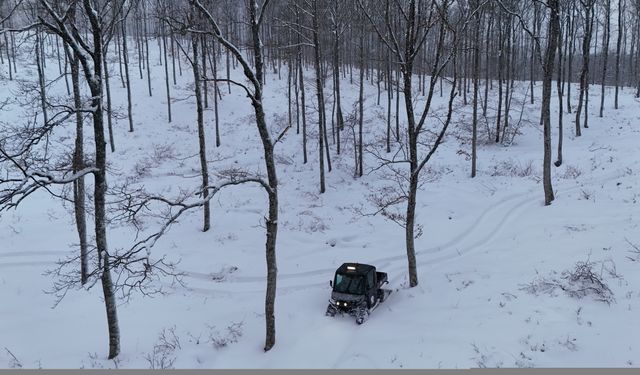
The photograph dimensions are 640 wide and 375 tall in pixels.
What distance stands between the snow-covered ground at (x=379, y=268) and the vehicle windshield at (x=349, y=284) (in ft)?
3.11

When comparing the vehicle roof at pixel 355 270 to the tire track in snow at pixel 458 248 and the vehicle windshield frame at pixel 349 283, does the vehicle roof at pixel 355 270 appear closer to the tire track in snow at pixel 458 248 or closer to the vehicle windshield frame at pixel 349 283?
the vehicle windshield frame at pixel 349 283

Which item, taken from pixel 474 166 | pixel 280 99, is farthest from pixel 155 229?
pixel 280 99

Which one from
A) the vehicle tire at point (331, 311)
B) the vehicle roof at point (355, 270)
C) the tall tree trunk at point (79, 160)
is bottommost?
the vehicle tire at point (331, 311)

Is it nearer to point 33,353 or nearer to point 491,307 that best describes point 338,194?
point 491,307

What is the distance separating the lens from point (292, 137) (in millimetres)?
35594

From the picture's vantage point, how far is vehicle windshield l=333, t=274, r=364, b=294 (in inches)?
519

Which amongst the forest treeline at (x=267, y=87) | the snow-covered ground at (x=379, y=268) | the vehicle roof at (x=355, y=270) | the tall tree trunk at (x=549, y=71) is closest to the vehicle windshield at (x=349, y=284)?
the vehicle roof at (x=355, y=270)

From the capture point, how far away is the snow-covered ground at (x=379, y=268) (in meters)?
10.6

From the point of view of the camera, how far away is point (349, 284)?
13.4m

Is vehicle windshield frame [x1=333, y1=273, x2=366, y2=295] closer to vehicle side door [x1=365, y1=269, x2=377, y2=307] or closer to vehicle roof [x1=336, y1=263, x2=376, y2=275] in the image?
vehicle roof [x1=336, y1=263, x2=376, y2=275]

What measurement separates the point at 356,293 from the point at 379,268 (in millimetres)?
4021

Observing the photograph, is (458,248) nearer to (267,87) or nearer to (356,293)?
(356,293)

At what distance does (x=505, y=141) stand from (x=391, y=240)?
17.9 meters

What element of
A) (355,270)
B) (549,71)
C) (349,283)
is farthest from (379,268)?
(549,71)
